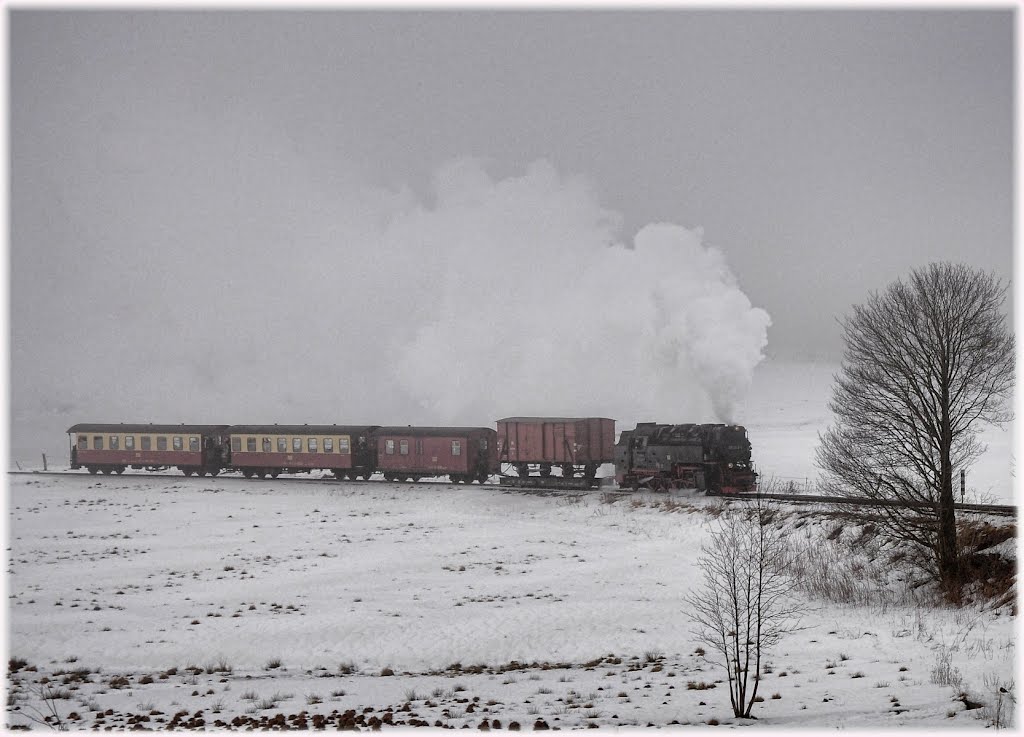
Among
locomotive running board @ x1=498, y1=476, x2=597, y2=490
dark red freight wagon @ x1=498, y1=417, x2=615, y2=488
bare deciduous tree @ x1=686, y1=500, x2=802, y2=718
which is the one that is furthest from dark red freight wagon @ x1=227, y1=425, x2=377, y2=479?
bare deciduous tree @ x1=686, y1=500, x2=802, y2=718

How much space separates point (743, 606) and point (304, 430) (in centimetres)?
3227

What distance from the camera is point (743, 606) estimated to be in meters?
17.0

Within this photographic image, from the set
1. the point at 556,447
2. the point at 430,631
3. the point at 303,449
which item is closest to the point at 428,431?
the point at 556,447

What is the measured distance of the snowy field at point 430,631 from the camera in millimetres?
12523

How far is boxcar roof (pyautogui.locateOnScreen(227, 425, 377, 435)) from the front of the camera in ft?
144

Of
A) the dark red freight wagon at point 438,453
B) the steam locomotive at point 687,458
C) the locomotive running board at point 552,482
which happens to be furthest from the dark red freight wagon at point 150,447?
the steam locomotive at point 687,458

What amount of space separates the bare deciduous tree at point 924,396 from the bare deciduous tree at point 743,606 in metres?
3.06

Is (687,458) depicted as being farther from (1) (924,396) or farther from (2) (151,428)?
(2) (151,428)

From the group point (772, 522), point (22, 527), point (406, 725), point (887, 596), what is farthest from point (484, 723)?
point (22, 527)

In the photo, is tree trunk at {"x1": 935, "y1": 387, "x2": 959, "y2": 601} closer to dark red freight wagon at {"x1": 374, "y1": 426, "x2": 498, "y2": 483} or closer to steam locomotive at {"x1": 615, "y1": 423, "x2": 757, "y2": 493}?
steam locomotive at {"x1": 615, "y1": 423, "x2": 757, "y2": 493}

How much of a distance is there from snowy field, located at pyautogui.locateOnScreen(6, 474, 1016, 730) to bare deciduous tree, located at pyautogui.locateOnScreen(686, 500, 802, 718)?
430mm

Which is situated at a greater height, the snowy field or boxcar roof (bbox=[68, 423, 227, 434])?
boxcar roof (bbox=[68, 423, 227, 434])

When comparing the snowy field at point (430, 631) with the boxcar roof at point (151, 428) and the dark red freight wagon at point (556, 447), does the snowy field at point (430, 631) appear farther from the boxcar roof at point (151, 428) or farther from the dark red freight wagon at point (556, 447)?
the boxcar roof at point (151, 428)

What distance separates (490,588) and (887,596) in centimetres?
1031
